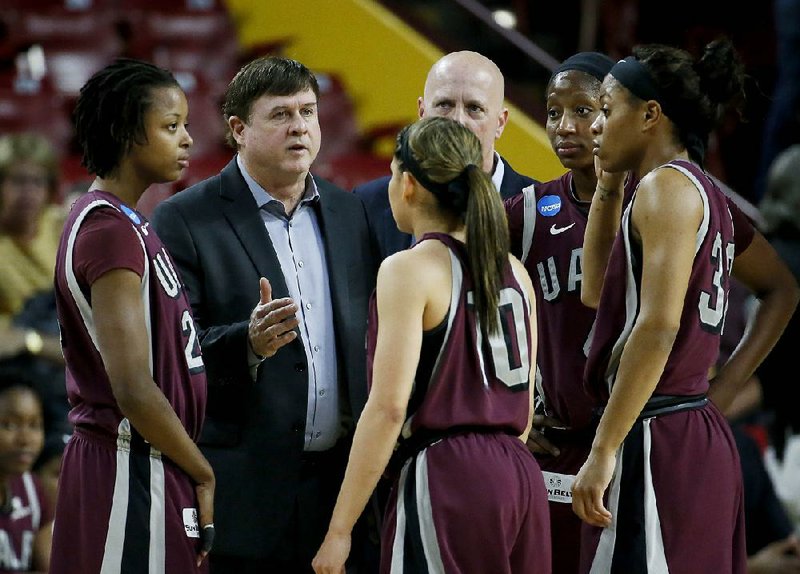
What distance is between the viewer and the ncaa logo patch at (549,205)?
4043 millimetres

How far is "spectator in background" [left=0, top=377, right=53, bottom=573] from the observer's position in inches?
215

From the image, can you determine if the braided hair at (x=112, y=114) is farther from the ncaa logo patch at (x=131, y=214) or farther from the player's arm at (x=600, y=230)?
the player's arm at (x=600, y=230)

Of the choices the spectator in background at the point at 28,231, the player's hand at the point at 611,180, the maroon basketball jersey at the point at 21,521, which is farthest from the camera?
the spectator in background at the point at 28,231

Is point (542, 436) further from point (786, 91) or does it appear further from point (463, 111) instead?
point (786, 91)

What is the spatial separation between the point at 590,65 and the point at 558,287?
0.65 m

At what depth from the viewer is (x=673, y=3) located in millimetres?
9273

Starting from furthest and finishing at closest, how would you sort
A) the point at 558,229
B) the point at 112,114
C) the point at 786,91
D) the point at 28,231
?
the point at 786,91 < the point at 28,231 < the point at 558,229 < the point at 112,114

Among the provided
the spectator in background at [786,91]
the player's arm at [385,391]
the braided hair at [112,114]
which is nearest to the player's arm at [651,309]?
the player's arm at [385,391]

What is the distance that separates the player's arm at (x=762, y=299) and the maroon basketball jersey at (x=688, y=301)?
368mm

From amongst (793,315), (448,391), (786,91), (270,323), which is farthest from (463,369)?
(786,91)

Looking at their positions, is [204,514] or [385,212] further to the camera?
[385,212]

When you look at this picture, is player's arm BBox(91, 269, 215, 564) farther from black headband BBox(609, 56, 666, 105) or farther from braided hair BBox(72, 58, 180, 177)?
black headband BBox(609, 56, 666, 105)

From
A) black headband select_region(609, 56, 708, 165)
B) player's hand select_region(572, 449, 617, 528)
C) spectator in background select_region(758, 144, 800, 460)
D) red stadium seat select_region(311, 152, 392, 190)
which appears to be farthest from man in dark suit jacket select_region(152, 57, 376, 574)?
red stadium seat select_region(311, 152, 392, 190)

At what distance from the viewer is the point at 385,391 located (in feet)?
10.4
